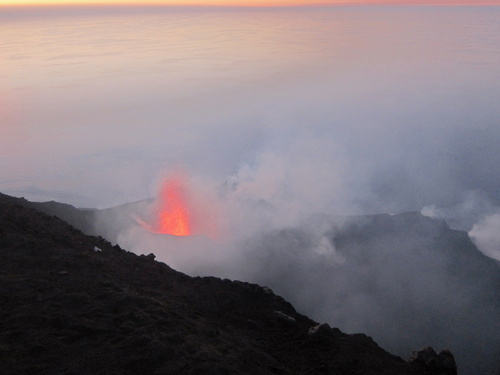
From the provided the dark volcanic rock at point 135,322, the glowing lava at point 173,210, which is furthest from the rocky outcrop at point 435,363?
the glowing lava at point 173,210

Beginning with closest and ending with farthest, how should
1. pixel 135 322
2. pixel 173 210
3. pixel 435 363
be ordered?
pixel 135 322
pixel 435 363
pixel 173 210

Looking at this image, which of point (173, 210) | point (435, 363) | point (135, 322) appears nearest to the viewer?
point (135, 322)

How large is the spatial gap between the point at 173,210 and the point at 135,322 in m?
12.5

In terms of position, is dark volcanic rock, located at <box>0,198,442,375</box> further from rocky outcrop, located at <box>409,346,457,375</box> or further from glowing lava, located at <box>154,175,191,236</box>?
glowing lava, located at <box>154,175,191,236</box>

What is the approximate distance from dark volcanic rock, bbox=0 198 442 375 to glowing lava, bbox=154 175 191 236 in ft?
23.5

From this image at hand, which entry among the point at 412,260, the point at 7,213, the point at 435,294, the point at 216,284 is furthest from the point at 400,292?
the point at 7,213

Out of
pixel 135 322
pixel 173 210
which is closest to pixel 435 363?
pixel 135 322

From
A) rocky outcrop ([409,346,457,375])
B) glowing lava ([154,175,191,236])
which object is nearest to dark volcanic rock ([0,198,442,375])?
rocky outcrop ([409,346,457,375])

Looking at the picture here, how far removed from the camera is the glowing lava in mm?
17953

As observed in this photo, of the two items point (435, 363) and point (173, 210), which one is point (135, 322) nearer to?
point (435, 363)

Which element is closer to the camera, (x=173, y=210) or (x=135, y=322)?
(x=135, y=322)

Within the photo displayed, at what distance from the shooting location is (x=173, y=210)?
19.5 metres

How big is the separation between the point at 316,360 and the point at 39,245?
5.42 m

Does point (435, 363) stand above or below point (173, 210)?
below
